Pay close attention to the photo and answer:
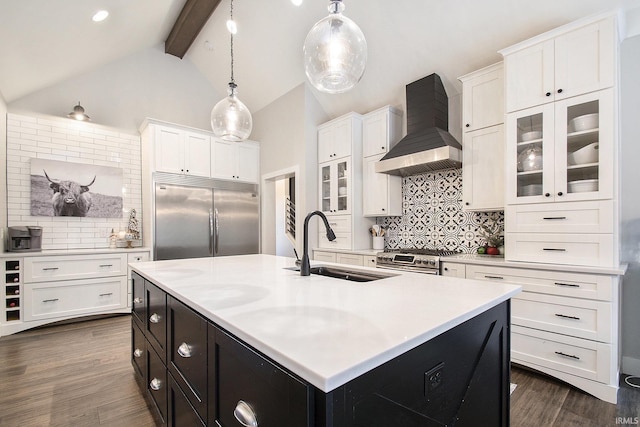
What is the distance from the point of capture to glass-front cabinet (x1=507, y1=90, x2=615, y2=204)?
210 cm

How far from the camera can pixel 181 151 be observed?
14.6 ft

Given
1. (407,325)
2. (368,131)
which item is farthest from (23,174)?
(407,325)

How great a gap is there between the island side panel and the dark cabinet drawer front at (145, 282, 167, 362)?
3.98 feet

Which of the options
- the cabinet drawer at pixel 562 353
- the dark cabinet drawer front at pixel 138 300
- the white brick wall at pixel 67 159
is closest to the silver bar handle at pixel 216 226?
the white brick wall at pixel 67 159

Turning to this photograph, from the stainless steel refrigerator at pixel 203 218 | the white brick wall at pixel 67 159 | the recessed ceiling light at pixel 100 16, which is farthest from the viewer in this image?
the stainless steel refrigerator at pixel 203 218

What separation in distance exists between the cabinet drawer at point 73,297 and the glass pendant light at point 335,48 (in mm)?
3823

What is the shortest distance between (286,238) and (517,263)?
409 centimetres

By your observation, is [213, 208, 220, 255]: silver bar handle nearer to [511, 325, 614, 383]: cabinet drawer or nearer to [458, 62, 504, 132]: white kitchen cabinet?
[458, 62, 504, 132]: white kitchen cabinet

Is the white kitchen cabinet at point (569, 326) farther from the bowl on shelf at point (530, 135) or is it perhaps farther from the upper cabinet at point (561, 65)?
the upper cabinet at point (561, 65)

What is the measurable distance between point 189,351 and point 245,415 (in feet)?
1.74

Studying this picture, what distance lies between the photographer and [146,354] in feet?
6.41

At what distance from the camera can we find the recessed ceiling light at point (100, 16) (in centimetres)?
300

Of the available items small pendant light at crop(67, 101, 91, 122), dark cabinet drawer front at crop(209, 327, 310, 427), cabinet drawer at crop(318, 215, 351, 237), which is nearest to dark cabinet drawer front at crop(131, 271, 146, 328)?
dark cabinet drawer front at crop(209, 327, 310, 427)

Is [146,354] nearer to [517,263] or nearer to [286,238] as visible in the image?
[517,263]
